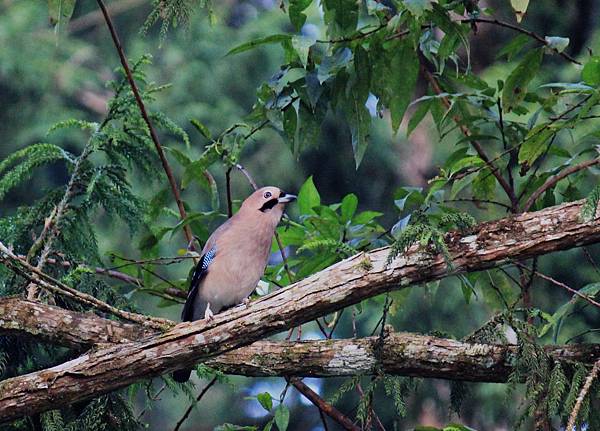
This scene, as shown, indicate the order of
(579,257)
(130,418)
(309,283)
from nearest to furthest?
(309,283) → (130,418) → (579,257)

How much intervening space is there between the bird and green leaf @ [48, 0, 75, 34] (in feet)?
7.01

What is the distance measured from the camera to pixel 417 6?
12.2 ft

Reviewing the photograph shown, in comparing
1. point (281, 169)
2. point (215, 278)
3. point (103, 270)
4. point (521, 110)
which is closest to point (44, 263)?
point (103, 270)

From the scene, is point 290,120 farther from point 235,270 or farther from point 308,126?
point 235,270

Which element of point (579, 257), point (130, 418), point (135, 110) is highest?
point (135, 110)

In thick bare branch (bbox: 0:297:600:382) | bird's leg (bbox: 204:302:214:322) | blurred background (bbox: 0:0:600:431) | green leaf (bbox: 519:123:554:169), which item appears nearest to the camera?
bird's leg (bbox: 204:302:214:322)

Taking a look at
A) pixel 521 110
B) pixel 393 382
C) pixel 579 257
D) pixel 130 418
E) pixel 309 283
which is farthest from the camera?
pixel 579 257

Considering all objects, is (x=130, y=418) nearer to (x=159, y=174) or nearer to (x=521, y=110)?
(x=159, y=174)

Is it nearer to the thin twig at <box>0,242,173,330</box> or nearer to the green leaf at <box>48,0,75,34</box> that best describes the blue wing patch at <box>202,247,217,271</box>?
the thin twig at <box>0,242,173,330</box>

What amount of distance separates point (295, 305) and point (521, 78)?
5.23ft

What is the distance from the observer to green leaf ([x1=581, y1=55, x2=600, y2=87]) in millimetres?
4109

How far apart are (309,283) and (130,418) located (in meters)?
1.40

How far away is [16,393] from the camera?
4008mm

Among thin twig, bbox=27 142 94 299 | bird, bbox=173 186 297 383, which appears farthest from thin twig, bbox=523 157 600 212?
thin twig, bbox=27 142 94 299
